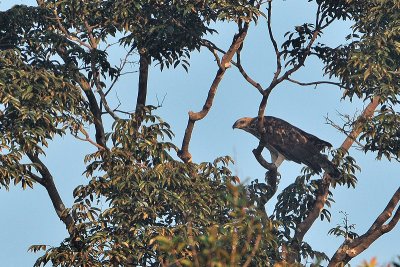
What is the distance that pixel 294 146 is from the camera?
68.2 feet

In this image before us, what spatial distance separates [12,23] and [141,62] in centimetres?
250

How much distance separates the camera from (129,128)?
1648 cm

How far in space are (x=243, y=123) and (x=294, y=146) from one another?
5.99ft

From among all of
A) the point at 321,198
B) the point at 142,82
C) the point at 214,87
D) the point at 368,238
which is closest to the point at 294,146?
the point at 321,198

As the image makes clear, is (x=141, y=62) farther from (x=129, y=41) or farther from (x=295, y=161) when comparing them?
(x=295, y=161)

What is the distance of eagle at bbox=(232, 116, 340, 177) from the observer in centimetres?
1991

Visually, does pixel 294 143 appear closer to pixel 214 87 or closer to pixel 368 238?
pixel 368 238

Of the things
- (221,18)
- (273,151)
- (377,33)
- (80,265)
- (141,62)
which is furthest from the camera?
(273,151)

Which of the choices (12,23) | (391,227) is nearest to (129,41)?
(12,23)

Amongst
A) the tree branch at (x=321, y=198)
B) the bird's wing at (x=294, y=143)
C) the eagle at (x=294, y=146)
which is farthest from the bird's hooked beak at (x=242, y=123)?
the tree branch at (x=321, y=198)

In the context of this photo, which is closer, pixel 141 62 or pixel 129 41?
pixel 129 41

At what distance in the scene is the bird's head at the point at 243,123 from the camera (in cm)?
2219

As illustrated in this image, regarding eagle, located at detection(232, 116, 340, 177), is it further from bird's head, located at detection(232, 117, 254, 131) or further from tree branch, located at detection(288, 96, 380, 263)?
bird's head, located at detection(232, 117, 254, 131)

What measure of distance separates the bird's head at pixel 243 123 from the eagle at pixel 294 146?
47 centimetres
